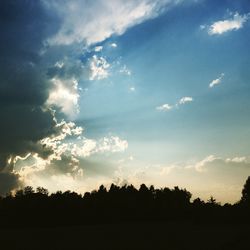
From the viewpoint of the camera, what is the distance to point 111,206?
10950 cm

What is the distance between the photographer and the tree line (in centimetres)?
10069

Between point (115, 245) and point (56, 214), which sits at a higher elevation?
point (56, 214)

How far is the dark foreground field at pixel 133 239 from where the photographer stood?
191ft

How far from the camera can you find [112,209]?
108 metres

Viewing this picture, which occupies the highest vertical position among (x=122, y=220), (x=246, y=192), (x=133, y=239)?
(x=246, y=192)

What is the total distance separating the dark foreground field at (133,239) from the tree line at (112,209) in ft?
60.4

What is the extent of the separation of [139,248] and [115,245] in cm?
592

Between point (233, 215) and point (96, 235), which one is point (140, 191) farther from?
point (96, 235)

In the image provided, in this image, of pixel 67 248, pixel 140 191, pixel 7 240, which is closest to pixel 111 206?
pixel 140 191

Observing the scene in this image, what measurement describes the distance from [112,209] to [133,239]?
41.8 m

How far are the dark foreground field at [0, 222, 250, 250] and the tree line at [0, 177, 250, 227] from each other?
60.4 feet

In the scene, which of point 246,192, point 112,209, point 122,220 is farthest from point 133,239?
point 246,192

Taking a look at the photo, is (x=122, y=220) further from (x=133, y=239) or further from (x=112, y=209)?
(x=133, y=239)

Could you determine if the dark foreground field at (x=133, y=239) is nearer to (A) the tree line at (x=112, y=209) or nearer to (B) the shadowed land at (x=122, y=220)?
(B) the shadowed land at (x=122, y=220)
